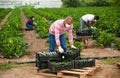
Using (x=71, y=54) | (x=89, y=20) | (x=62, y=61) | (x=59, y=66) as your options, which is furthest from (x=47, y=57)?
(x=89, y=20)

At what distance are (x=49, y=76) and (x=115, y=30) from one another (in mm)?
8016

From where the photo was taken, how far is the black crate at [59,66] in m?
9.38

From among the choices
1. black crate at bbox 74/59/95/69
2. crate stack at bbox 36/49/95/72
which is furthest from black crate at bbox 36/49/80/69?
black crate at bbox 74/59/95/69

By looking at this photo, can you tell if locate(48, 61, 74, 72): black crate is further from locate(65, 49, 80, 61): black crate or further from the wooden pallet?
locate(65, 49, 80, 61): black crate

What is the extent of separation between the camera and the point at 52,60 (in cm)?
986

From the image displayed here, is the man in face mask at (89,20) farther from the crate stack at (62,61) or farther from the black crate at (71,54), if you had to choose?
the crate stack at (62,61)

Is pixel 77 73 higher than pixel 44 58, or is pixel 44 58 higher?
pixel 44 58

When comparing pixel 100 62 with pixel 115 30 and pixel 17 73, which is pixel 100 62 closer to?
pixel 17 73

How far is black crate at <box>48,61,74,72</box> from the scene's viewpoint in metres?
9.38

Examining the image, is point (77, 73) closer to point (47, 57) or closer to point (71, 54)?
point (71, 54)

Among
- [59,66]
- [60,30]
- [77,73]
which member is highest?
[60,30]

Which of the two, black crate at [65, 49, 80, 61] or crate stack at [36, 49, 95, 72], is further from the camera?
black crate at [65, 49, 80, 61]

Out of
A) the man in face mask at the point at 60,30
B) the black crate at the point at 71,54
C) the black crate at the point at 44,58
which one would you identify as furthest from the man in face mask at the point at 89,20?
the black crate at the point at 44,58

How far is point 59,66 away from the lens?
9.43 metres
